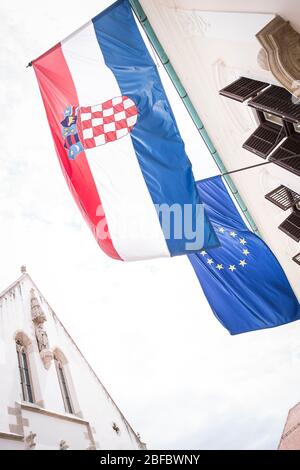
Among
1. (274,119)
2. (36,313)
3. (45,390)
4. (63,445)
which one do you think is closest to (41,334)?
(36,313)

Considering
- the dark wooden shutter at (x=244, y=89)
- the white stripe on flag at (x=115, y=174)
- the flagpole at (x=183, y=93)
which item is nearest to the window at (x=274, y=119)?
the dark wooden shutter at (x=244, y=89)

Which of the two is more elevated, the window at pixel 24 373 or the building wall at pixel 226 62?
the building wall at pixel 226 62

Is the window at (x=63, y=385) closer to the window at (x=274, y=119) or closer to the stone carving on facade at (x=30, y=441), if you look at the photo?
the stone carving on facade at (x=30, y=441)

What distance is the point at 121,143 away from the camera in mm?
7660

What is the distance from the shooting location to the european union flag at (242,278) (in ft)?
30.5

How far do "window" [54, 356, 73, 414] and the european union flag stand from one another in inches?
286

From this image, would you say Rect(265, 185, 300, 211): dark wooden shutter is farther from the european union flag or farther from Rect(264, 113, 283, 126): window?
Rect(264, 113, 283, 126): window

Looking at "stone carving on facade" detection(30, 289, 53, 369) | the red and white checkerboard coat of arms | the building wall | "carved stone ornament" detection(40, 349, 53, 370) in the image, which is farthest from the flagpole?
"carved stone ornament" detection(40, 349, 53, 370)

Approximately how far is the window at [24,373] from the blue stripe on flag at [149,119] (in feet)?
24.6

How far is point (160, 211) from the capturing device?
730 cm

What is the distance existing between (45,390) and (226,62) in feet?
37.0

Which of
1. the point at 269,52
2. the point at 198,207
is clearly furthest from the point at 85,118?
the point at 269,52

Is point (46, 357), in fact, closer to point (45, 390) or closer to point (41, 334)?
point (41, 334)

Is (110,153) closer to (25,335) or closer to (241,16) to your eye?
(241,16)
